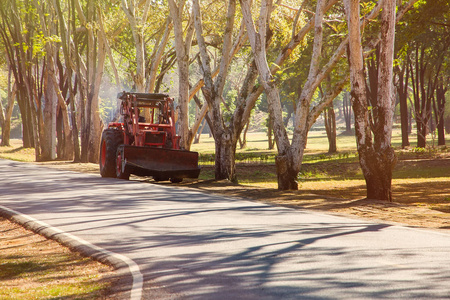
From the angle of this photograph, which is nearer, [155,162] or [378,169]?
[378,169]

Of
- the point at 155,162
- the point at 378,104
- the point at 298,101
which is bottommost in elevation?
the point at 155,162

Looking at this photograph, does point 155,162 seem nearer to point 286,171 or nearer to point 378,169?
point 286,171

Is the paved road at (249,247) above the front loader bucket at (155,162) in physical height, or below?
below

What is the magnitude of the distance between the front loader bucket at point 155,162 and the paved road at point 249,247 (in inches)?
133

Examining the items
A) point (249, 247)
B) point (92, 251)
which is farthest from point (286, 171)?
point (92, 251)

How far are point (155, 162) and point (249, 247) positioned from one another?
9522 mm

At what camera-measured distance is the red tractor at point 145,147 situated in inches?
670

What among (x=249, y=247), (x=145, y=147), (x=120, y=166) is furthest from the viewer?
(x=120, y=166)

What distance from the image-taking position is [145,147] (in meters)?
16.9

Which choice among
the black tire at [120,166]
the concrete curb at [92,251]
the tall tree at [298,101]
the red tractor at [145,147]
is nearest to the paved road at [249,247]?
the concrete curb at [92,251]

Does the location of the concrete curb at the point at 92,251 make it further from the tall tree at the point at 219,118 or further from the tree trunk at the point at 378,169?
the tall tree at the point at 219,118

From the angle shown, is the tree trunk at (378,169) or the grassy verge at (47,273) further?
the tree trunk at (378,169)

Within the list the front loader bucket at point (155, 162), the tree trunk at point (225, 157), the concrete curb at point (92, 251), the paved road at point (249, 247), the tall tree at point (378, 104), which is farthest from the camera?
the tree trunk at point (225, 157)

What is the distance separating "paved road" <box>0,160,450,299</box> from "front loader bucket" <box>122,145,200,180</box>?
337 cm
